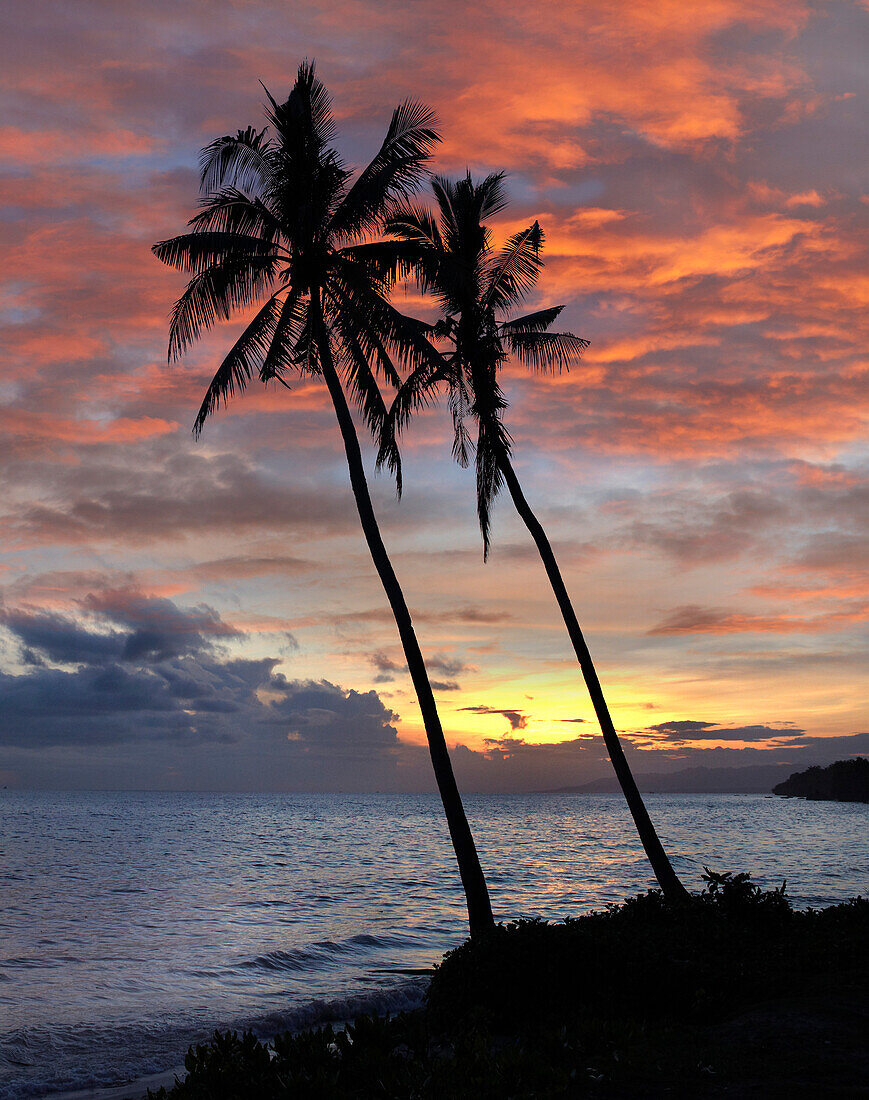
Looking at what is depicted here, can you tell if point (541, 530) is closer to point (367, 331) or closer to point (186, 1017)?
point (367, 331)

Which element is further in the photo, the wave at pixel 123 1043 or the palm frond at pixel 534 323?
the palm frond at pixel 534 323

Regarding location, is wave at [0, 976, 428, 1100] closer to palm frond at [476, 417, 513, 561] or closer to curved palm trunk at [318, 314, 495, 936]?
curved palm trunk at [318, 314, 495, 936]

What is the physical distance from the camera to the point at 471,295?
19156 millimetres

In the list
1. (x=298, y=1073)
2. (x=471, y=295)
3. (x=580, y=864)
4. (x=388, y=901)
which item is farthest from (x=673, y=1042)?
(x=580, y=864)

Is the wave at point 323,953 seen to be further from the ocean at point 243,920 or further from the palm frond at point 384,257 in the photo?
the palm frond at point 384,257

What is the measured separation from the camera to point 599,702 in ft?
57.5

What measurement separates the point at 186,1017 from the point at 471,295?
650 inches

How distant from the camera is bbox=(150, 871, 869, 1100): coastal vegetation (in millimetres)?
6730

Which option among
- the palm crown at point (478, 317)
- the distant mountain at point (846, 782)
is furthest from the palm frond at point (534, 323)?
the distant mountain at point (846, 782)

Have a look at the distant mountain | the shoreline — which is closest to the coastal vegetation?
the shoreline

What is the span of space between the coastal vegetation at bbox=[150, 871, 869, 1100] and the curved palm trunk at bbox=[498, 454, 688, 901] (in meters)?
2.95

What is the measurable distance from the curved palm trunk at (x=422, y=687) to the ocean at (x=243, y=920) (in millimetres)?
3754

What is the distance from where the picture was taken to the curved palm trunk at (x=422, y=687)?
13.6 m

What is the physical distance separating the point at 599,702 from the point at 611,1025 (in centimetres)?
962
